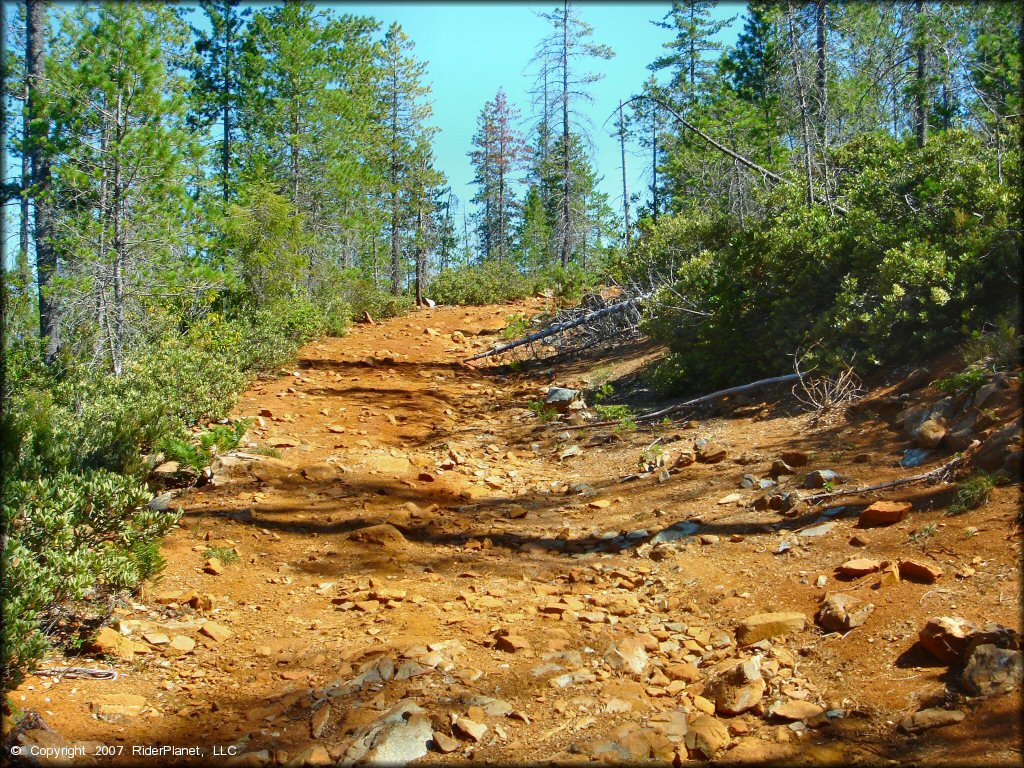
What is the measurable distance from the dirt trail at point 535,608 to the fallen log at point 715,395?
353 millimetres

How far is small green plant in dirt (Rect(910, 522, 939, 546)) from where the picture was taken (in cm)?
423

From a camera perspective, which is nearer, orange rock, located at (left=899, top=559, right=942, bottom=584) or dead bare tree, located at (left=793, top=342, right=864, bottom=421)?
orange rock, located at (left=899, top=559, right=942, bottom=584)

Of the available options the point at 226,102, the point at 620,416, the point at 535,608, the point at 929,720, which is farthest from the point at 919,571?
the point at 226,102

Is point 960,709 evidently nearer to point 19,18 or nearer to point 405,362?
point 405,362

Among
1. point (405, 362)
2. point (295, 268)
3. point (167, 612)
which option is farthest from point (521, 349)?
point (167, 612)

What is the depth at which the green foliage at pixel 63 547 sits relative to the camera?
340 centimetres

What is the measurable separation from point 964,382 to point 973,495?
1438 millimetres

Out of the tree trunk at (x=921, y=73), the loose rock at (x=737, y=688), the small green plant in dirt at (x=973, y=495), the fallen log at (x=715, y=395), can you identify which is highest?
the tree trunk at (x=921, y=73)

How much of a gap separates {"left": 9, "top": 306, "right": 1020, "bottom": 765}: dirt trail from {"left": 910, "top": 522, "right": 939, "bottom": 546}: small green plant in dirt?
24 millimetres

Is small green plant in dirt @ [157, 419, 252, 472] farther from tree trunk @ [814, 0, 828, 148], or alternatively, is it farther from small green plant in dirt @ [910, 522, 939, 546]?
tree trunk @ [814, 0, 828, 148]

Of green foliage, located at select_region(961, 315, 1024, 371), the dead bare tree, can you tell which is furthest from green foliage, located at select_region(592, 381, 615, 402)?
green foliage, located at select_region(961, 315, 1024, 371)

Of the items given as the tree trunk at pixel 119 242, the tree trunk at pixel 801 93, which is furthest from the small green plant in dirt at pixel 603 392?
the tree trunk at pixel 119 242

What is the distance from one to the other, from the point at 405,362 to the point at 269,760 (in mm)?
11468

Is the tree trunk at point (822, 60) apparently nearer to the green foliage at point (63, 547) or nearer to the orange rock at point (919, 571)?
the orange rock at point (919, 571)
